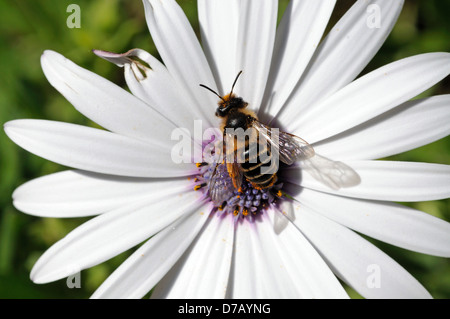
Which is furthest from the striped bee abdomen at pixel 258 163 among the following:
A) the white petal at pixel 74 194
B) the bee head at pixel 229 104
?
the white petal at pixel 74 194

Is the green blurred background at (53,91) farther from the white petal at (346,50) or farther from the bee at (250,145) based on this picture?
the bee at (250,145)

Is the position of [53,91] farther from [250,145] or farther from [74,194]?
[250,145]

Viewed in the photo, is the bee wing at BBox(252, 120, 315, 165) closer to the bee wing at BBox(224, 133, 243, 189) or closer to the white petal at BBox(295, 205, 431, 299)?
the bee wing at BBox(224, 133, 243, 189)

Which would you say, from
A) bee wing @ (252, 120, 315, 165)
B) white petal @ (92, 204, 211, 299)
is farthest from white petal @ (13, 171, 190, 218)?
bee wing @ (252, 120, 315, 165)

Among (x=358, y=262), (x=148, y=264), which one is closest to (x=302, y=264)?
(x=358, y=262)

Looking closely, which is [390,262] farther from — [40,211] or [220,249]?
[40,211]

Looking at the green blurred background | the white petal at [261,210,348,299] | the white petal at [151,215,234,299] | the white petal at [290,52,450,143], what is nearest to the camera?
the white petal at [290,52,450,143]
